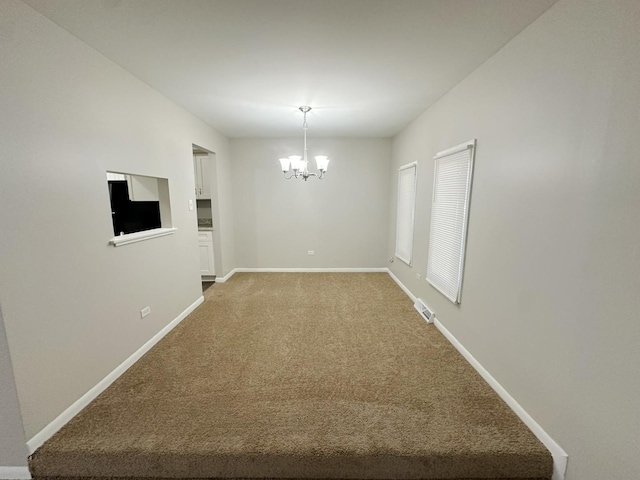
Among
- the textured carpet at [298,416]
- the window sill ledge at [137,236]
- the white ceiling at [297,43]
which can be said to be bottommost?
the textured carpet at [298,416]

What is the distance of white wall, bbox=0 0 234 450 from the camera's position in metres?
1.50

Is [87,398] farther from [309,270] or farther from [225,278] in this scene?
[309,270]

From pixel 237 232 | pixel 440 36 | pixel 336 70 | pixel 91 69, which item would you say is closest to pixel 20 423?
pixel 91 69

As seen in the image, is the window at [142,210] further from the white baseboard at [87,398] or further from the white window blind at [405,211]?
the white window blind at [405,211]

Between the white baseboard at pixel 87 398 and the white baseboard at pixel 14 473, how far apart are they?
0.38 feet

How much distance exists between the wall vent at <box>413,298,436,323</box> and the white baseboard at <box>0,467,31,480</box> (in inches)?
136

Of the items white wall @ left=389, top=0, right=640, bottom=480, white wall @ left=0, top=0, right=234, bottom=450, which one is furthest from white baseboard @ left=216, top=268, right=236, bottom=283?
white wall @ left=389, top=0, right=640, bottom=480

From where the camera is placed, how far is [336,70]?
236cm

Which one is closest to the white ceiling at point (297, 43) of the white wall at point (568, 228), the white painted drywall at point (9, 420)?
the white wall at point (568, 228)

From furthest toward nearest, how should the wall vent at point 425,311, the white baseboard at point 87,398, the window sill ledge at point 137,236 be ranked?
the wall vent at point 425,311 → the window sill ledge at point 137,236 → the white baseboard at point 87,398

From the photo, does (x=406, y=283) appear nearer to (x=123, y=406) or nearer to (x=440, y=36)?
(x=440, y=36)

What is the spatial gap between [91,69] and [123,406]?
2474 millimetres

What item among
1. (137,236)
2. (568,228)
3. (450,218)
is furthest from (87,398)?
(450,218)

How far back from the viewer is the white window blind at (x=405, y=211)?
4074 mm
